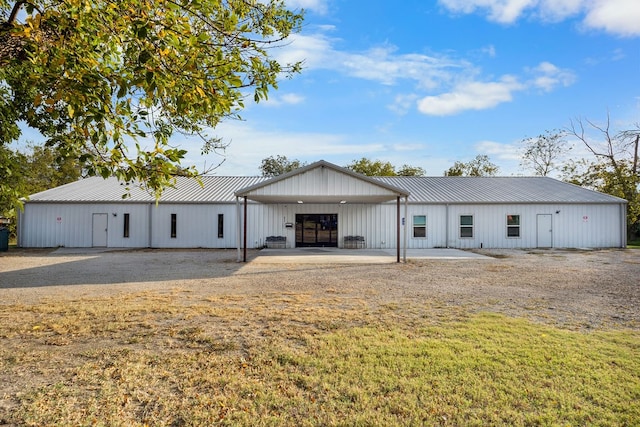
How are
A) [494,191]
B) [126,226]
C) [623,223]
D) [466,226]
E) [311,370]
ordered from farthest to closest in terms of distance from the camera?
[494,191] → [623,223] → [466,226] → [126,226] → [311,370]

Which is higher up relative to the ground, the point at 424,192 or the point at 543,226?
the point at 424,192

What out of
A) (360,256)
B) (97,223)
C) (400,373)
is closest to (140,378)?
(400,373)

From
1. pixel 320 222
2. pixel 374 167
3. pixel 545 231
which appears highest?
pixel 374 167

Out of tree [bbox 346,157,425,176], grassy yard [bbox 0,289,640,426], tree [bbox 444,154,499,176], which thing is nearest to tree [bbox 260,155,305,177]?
tree [bbox 346,157,425,176]

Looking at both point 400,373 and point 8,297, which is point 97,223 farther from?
point 400,373

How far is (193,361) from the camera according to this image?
4.33m

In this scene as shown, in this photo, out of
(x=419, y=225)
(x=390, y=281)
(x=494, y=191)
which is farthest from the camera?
(x=494, y=191)

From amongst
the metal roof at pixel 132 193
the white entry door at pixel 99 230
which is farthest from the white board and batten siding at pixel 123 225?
the metal roof at pixel 132 193

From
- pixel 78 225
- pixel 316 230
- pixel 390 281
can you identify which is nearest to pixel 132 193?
pixel 78 225

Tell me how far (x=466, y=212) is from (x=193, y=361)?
19.8 metres

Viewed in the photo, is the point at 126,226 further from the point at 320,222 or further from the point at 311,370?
the point at 311,370

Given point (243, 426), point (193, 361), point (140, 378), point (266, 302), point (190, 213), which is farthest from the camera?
point (190, 213)

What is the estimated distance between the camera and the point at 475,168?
47.8 metres

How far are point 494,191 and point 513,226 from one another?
9.37 ft
